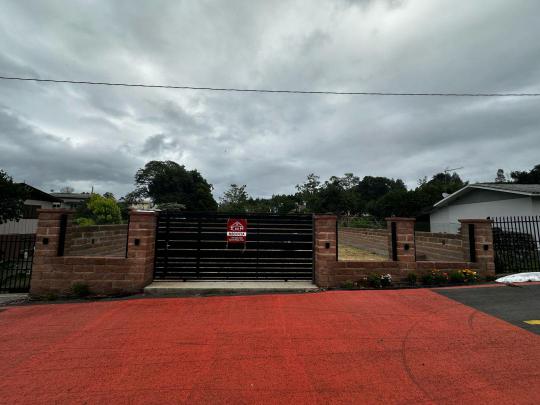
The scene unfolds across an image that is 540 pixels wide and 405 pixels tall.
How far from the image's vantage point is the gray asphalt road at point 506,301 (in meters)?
4.03

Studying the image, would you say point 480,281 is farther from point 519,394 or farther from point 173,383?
point 173,383

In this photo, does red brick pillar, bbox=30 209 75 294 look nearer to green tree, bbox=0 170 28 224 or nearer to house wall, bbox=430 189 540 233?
green tree, bbox=0 170 28 224

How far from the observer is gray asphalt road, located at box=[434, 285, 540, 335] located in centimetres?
403

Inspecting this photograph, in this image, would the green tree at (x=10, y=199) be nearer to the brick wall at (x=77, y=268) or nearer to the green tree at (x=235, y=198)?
the brick wall at (x=77, y=268)

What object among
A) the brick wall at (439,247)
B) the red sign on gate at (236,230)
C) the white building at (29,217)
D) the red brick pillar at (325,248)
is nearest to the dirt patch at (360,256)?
the brick wall at (439,247)

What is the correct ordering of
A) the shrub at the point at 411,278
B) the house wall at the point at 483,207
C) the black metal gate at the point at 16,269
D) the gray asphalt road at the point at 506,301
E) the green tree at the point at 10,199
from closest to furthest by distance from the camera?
the gray asphalt road at the point at 506,301 → the black metal gate at the point at 16,269 → the shrub at the point at 411,278 → the green tree at the point at 10,199 → the house wall at the point at 483,207

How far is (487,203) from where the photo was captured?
16406 mm

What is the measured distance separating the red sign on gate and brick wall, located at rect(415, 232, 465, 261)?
19.2ft

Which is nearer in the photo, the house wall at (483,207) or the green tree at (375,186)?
the house wall at (483,207)

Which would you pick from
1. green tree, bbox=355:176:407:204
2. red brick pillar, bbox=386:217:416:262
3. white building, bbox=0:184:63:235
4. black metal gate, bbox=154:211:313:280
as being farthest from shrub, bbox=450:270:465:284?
green tree, bbox=355:176:407:204

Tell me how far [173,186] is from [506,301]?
60006mm

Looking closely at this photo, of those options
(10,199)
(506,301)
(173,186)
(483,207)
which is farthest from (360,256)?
(173,186)

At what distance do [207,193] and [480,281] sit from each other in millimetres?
55782

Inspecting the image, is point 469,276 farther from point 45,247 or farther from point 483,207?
point 483,207
